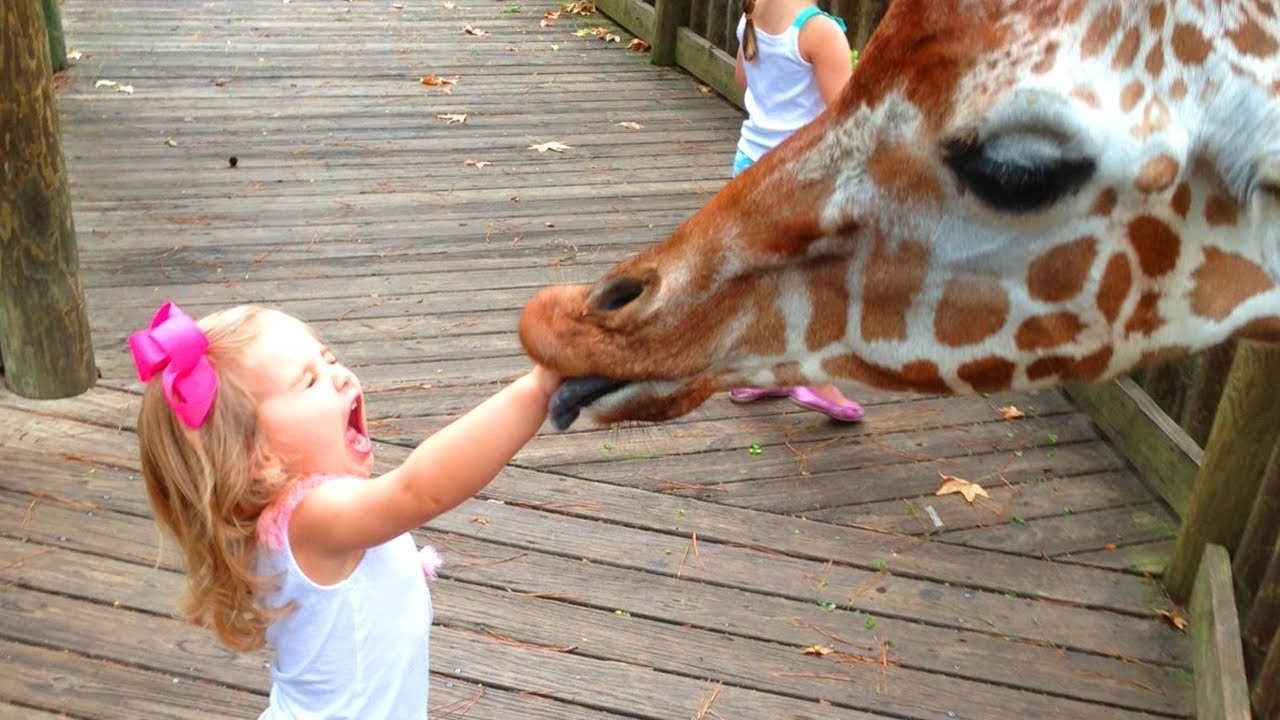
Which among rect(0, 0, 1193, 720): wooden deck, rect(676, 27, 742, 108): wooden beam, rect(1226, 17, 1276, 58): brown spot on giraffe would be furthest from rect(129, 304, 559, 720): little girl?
rect(676, 27, 742, 108): wooden beam

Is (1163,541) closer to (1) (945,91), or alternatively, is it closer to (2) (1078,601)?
(2) (1078,601)

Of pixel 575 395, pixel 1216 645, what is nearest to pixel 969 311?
pixel 575 395

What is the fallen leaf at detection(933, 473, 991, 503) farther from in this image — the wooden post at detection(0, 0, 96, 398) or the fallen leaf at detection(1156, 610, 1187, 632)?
the wooden post at detection(0, 0, 96, 398)

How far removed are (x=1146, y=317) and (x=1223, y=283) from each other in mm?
108

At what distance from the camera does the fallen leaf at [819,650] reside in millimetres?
3326

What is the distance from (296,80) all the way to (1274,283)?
7.14 meters

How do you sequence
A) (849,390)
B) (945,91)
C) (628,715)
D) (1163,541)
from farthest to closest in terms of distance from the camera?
(849,390) < (1163,541) < (628,715) < (945,91)

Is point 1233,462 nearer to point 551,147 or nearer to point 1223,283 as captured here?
point 1223,283

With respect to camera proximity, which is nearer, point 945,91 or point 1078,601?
point 945,91

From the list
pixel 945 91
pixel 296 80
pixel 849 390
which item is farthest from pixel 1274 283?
pixel 296 80

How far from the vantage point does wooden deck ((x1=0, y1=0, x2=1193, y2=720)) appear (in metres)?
3.21

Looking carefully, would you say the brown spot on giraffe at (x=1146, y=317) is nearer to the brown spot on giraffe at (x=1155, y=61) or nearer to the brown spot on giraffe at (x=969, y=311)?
the brown spot on giraffe at (x=969, y=311)

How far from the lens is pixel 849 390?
462cm

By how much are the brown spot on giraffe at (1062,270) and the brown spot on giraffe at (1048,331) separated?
1.4 inches
